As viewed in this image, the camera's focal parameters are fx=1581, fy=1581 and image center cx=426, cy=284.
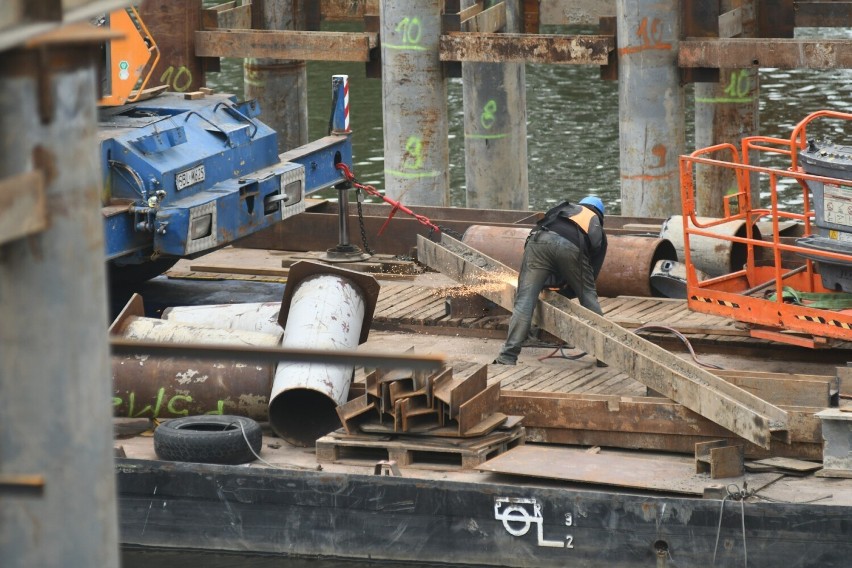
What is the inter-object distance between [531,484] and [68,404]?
651 centimetres

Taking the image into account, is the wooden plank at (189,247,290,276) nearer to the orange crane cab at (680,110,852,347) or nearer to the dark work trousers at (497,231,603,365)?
the dark work trousers at (497,231,603,365)

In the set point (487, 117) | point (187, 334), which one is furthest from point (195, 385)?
point (487, 117)

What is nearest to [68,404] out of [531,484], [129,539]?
[531,484]

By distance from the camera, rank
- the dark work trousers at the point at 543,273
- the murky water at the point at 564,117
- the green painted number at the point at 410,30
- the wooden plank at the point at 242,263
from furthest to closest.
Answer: the murky water at the point at 564,117 < the green painted number at the point at 410,30 < the wooden plank at the point at 242,263 < the dark work trousers at the point at 543,273

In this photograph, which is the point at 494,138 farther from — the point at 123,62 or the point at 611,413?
the point at 611,413

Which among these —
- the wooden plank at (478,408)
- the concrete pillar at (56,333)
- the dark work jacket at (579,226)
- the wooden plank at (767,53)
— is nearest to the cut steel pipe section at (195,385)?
the wooden plank at (478,408)

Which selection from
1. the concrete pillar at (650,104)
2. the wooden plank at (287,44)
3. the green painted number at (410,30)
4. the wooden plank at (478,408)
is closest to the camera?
the wooden plank at (478,408)

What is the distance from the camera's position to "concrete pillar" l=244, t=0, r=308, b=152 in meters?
18.5

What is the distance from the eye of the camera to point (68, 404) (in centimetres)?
318

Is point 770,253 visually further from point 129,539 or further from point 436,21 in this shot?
point 129,539

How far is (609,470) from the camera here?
944cm

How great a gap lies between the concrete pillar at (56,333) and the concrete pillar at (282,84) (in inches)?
610

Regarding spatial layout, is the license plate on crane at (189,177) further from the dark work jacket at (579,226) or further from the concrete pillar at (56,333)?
the concrete pillar at (56,333)

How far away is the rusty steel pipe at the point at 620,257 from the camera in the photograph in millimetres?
12398
